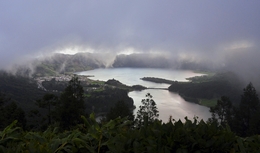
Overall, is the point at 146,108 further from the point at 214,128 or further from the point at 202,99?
the point at 202,99

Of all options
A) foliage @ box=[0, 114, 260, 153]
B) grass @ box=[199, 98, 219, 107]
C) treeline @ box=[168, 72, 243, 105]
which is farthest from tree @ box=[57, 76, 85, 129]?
treeline @ box=[168, 72, 243, 105]

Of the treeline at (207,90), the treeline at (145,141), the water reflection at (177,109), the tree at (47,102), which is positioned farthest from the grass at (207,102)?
the treeline at (145,141)

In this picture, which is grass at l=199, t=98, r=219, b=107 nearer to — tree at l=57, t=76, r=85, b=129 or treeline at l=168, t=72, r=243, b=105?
treeline at l=168, t=72, r=243, b=105

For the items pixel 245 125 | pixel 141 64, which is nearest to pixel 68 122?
pixel 245 125

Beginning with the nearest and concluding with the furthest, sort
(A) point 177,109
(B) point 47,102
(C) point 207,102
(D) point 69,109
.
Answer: (D) point 69,109, (B) point 47,102, (A) point 177,109, (C) point 207,102

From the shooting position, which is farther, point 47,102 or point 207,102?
point 207,102

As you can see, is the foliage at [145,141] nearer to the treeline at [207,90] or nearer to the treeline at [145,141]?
the treeline at [145,141]

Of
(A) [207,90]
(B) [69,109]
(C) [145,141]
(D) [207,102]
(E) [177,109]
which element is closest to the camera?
(C) [145,141]

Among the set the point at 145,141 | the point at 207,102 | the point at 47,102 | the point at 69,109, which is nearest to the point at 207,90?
the point at 207,102

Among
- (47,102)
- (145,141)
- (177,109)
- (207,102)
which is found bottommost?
(207,102)

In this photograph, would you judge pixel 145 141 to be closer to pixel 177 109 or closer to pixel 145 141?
pixel 145 141

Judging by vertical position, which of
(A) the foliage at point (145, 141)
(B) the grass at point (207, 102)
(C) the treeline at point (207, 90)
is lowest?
(B) the grass at point (207, 102)
